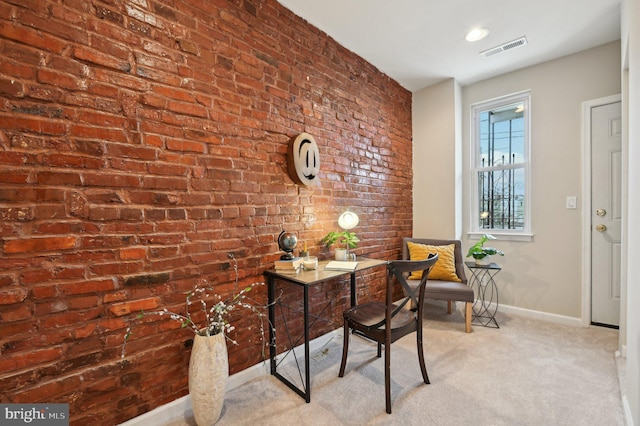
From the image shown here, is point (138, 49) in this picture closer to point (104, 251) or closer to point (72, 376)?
point (104, 251)

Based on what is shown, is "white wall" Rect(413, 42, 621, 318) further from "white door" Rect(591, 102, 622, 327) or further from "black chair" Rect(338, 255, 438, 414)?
"black chair" Rect(338, 255, 438, 414)

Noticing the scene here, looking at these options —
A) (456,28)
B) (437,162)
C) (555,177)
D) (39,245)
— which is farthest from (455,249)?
(39,245)

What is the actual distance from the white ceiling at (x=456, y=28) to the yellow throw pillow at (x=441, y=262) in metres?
1.98

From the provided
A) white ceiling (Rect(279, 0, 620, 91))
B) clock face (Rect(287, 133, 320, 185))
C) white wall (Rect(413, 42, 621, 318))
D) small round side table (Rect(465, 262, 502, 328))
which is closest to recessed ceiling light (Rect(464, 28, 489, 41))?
white ceiling (Rect(279, 0, 620, 91))

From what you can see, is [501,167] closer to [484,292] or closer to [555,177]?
[555,177]

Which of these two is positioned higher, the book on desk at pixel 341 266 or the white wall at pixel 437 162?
the white wall at pixel 437 162

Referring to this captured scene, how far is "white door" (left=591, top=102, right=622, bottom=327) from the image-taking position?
2.64 metres

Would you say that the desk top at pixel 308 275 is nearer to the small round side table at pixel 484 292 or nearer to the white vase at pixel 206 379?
the white vase at pixel 206 379

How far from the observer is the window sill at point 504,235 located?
3.13m

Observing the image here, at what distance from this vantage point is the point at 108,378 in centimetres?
141

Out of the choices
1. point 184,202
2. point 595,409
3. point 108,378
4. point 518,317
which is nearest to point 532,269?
point 518,317

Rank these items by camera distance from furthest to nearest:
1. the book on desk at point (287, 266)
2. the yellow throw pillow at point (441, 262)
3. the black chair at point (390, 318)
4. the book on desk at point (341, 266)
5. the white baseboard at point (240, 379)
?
the yellow throw pillow at point (441, 262) < the book on desk at point (341, 266) < the book on desk at point (287, 266) < the black chair at point (390, 318) < the white baseboard at point (240, 379)

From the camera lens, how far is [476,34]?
2.53 meters

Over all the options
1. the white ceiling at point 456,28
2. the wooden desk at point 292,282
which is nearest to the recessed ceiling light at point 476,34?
the white ceiling at point 456,28
